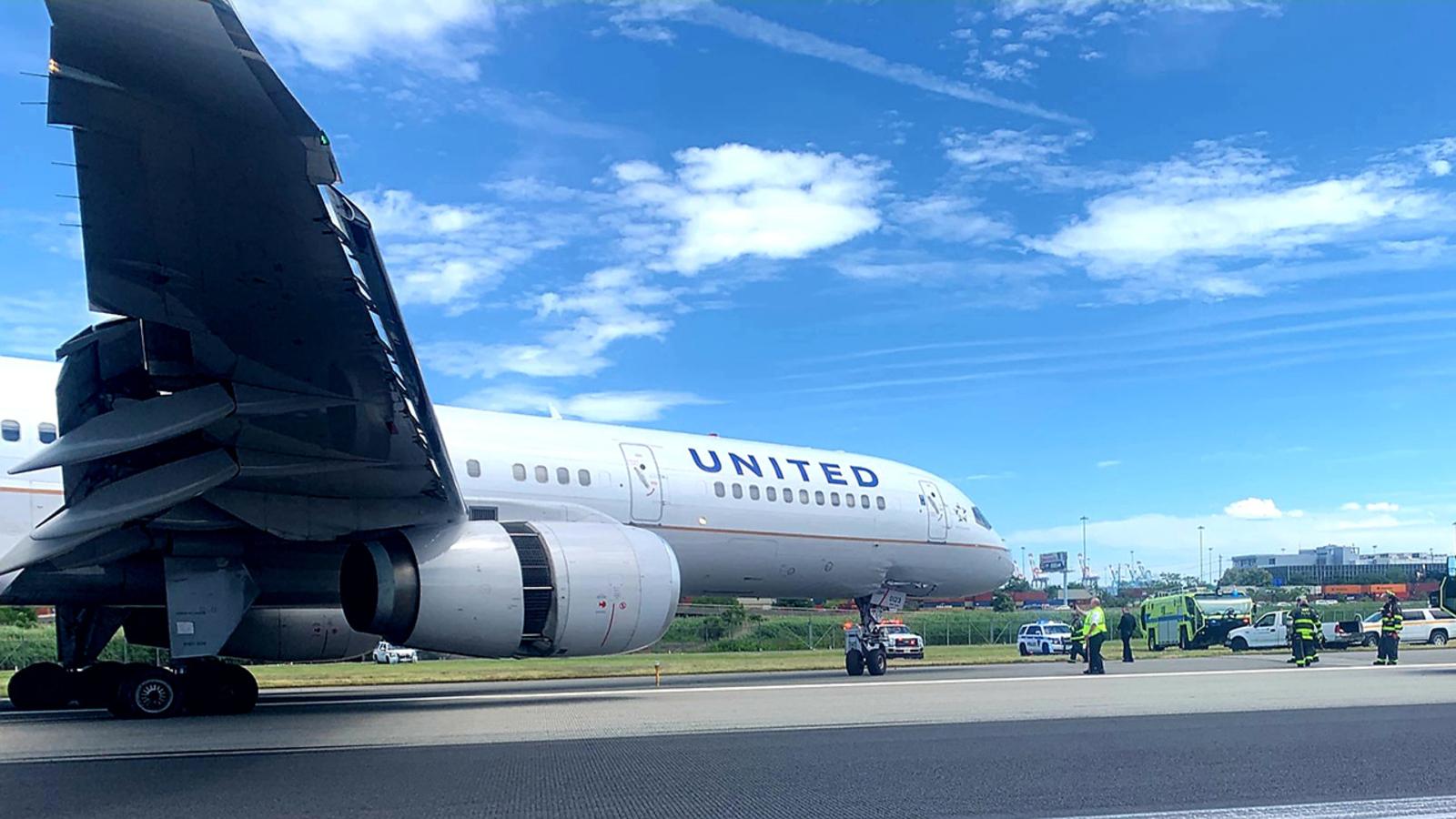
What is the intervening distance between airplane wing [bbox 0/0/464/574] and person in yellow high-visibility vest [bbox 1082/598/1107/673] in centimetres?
1181

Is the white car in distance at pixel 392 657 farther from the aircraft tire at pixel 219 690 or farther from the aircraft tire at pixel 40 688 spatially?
the aircraft tire at pixel 219 690

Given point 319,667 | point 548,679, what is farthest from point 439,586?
point 319,667

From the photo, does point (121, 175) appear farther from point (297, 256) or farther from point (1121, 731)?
point (1121, 731)

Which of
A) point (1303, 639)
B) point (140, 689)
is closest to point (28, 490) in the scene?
point (140, 689)

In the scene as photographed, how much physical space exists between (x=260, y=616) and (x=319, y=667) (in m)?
15.2

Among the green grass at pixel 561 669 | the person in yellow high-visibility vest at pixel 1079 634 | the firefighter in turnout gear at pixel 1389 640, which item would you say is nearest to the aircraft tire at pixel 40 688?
the green grass at pixel 561 669

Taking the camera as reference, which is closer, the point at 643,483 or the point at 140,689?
the point at 140,689

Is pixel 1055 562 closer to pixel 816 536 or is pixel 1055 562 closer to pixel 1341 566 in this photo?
pixel 1341 566

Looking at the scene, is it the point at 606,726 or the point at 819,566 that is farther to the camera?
the point at 819,566

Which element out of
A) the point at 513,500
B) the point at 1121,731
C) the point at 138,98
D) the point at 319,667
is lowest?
the point at 319,667

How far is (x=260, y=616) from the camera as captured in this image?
1344 centimetres

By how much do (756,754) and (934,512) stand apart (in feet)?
40.3

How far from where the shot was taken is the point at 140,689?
11.6 metres

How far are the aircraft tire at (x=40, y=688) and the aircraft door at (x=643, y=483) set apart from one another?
6.85 metres
